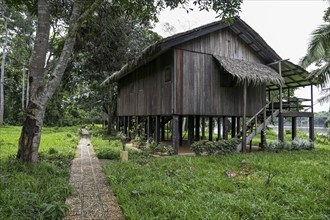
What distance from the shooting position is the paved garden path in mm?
3675

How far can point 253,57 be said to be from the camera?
12312 millimetres

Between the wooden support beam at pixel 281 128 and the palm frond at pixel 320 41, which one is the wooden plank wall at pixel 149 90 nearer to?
the wooden support beam at pixel 281 128

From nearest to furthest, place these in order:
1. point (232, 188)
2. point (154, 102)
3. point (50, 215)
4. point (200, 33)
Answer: point (50, 215) → point (232, 188) → point (200, 33) → point (154, 102)

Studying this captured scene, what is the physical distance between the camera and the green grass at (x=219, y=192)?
3.63 metres

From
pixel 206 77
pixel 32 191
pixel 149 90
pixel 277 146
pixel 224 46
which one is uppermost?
pixel 224 46

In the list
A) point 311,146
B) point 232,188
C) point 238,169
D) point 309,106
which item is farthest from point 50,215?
point 309,106

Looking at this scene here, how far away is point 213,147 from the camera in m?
8.98

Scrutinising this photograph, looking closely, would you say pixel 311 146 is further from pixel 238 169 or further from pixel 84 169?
pixel 84 169

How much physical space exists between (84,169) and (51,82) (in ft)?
8.24

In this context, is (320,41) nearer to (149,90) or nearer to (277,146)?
(277,146)

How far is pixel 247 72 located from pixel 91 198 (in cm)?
787

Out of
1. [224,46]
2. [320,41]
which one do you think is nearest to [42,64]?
[224,46]

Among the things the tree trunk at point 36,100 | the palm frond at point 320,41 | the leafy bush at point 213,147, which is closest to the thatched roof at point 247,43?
the palm frond at point 320,41

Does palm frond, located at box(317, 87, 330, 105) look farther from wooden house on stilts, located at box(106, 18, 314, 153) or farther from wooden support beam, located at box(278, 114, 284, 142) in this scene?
wooden support beam, located at box(278, 114, 284, 142)
